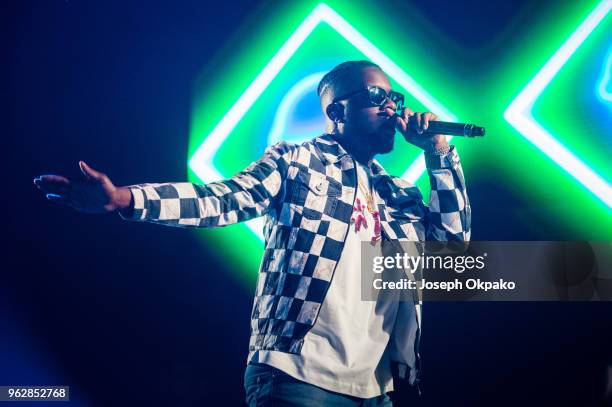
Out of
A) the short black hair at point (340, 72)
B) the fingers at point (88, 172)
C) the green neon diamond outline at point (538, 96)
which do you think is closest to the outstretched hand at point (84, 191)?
the fingers at point (88, 172)

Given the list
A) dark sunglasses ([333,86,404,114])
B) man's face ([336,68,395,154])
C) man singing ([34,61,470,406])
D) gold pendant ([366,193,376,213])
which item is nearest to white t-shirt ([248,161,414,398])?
man singing ([34,61,470,406])

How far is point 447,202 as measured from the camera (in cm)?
165

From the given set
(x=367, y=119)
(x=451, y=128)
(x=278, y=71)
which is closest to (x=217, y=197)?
(x=367, y=119)

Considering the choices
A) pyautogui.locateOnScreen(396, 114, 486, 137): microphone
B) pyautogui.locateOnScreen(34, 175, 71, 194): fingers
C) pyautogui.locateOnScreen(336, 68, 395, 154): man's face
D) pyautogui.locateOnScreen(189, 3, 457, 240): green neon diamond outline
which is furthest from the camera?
pyautogui.locateOnScreen(189, 3, 457, 240): green neon diamond outline

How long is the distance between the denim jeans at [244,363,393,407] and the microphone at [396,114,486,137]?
32.7 inches

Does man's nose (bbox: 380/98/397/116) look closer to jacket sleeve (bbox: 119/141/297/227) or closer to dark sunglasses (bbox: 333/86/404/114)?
dark sunglasses (bbox: 333/86/404/114)

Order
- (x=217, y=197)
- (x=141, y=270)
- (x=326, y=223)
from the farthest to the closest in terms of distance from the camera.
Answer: (x=141, y=270) < (x=326, y=223) < (x=217, y=197)

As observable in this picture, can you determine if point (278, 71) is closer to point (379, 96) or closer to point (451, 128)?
point (379, 96)

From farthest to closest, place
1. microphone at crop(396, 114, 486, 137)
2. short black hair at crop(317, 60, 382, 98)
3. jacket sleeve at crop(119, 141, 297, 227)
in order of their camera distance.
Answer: short black hair at crop(317, 60, 382, 98) → microphone at crop(396, 114, 486, 137) → jacket sleeve at crop(119, 141, 297, 227)

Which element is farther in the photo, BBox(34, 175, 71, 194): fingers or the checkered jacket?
the checkered jacket

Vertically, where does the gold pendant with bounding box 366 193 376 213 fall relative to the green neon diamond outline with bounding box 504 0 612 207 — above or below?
below

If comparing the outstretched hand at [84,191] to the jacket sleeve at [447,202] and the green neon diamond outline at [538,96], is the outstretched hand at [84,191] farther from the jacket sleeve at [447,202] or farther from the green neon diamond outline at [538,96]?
the green neon diamond outline at [538,96]

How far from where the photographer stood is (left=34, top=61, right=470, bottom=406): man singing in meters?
1.22

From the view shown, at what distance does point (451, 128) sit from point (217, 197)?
2.51ft
